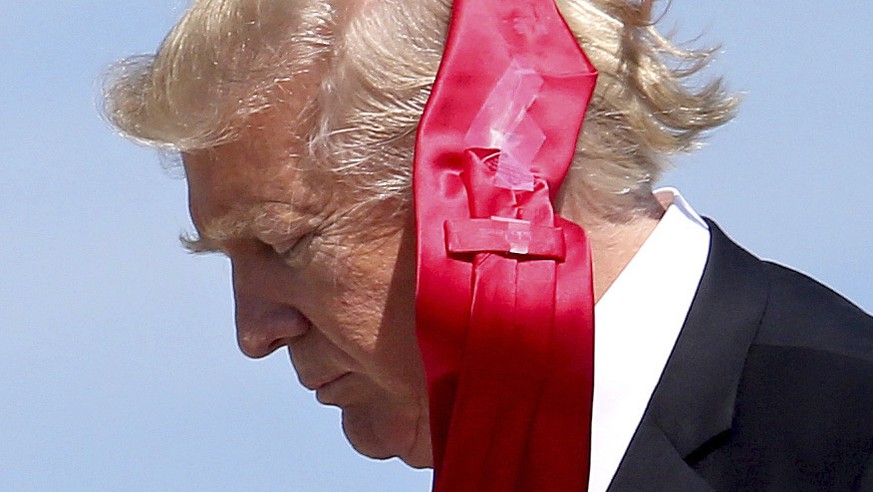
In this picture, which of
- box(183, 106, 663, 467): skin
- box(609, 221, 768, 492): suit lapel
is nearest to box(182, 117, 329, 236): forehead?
box(183, 106, 663, 467): skin

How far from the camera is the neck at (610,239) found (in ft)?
9.59

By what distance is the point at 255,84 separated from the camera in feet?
10.1

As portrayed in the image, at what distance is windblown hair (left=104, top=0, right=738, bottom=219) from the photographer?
9.91 feet

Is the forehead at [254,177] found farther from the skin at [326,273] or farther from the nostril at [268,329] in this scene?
the nostril at [268,329]

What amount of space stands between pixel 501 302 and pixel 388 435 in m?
0.54

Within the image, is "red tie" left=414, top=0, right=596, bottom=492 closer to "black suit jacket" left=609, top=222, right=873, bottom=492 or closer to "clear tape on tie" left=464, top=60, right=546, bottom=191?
"clear tape on tie" left=464, top=60, right=546, bottom=191

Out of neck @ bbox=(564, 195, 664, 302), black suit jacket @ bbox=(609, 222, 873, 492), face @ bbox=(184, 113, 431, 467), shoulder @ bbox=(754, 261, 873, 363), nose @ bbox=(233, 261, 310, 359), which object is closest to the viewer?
black suit jacket @ bbox=(609, 222, 873, 492)

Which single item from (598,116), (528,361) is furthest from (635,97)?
(528,361)

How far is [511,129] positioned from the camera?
9.74 ft

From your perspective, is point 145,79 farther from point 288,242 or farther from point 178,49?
point 288,242

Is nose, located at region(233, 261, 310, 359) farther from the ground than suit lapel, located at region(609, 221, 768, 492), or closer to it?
closer to it

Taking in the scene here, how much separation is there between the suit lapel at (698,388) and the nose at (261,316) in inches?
27.6

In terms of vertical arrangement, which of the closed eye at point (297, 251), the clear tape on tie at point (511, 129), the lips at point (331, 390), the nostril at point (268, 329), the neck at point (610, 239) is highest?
the clear tape on tie at point (511, 129)

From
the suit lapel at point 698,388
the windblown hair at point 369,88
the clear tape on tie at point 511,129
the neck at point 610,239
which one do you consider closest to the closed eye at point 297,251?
the windblown hair at point 369,88
